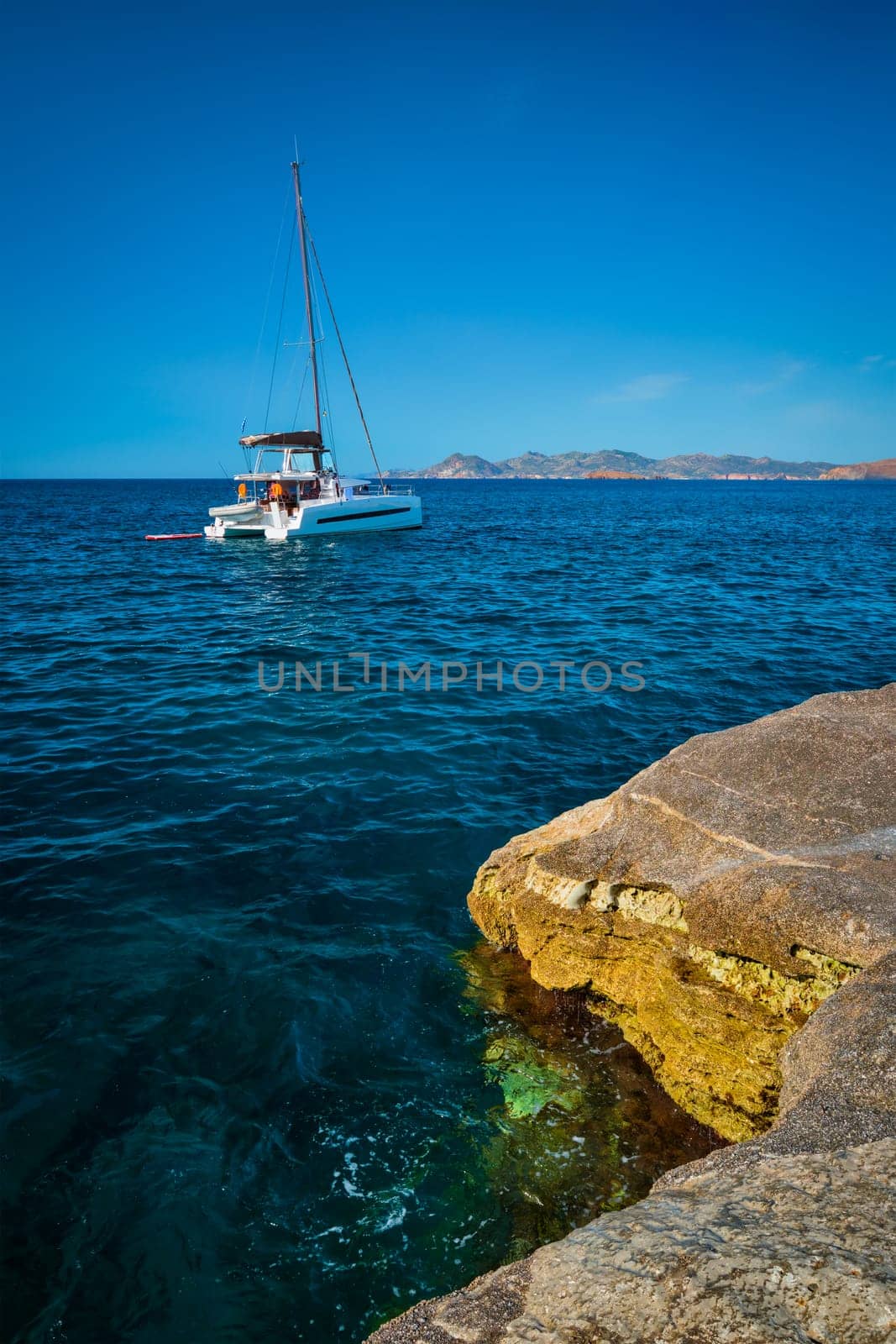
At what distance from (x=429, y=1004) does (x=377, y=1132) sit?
1333mm

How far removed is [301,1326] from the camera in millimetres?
3941

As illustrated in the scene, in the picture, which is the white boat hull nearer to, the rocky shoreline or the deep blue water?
the deep blue water

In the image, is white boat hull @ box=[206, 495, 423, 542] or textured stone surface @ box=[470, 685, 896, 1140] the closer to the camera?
textured stone surface @ box=[470, 685, 896, 1140]

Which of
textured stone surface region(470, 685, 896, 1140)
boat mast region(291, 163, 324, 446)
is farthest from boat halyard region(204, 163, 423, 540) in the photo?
textured stone surface region(470, 685, 896, 1140)

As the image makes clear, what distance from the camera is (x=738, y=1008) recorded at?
5000mm

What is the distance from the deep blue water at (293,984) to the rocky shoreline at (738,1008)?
700 millimetres

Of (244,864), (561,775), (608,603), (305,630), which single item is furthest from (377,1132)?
(608,603)

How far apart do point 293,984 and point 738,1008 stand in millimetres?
3748

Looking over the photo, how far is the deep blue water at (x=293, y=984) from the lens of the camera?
4344 mm

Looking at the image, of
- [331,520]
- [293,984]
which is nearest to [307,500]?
[331,520]

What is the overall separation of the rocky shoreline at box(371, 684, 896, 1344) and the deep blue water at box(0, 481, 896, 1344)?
700mm

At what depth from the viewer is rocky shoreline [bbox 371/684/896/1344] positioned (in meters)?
2.39

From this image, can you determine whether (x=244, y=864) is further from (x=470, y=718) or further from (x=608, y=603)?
(x=608, y=603)

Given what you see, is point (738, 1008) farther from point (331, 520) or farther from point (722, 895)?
point (331, 520)
